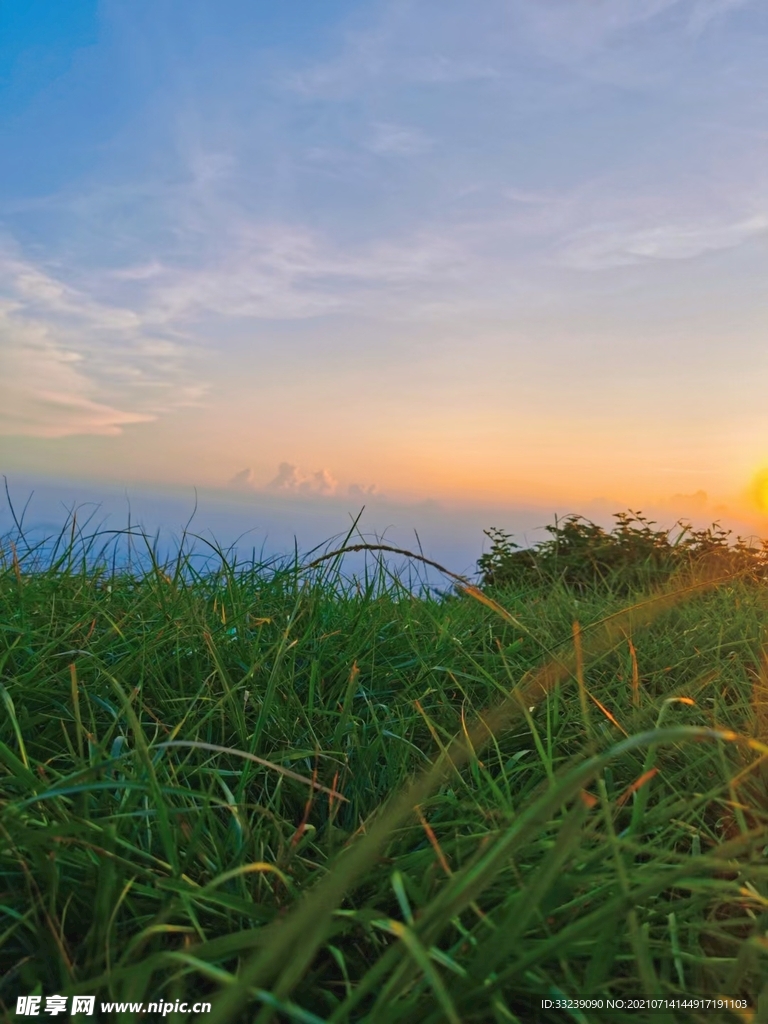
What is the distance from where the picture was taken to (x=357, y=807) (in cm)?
221

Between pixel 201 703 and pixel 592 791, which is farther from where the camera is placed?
pixel 201 703

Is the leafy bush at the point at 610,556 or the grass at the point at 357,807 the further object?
the leafy bush at the point at 610,556

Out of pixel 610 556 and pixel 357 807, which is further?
pixel 610 556

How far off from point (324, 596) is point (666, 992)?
8.42ft

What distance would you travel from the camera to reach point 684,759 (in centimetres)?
262

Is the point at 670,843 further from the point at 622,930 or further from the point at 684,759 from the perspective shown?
the point at 684,759

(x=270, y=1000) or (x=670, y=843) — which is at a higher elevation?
(x=270, y=1000)

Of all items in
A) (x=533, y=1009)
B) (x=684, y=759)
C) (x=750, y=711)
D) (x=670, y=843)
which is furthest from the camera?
(x=750, y=711)

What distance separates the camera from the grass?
4.28 ft

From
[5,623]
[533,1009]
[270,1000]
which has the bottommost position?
[533,1009]

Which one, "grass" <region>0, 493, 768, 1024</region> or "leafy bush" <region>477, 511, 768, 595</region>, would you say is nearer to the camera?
"grass" <region>0, 493, 768, 1024</region>

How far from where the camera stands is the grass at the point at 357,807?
4.28ft

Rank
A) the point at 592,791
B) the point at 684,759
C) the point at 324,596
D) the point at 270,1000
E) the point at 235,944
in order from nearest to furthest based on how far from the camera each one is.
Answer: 1. the point at 270,1000
2. the point at 235,944
3. the point at 592,791
4. the point at 684,759
5. the point at 324,596

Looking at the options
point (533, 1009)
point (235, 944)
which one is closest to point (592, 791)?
point (533, 1009)
